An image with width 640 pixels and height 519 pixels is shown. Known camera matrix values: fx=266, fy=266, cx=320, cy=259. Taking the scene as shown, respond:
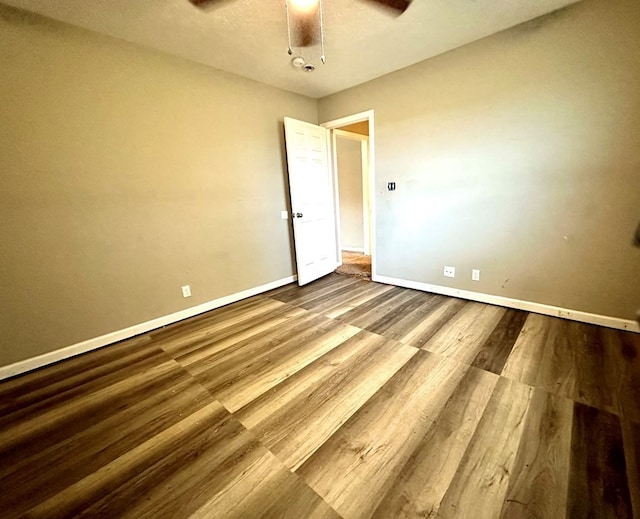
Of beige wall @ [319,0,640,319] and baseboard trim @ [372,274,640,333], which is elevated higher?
beige wall @ [319,0,640,319]

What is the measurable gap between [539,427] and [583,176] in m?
2.06

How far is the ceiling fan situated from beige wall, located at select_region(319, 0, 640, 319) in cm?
122

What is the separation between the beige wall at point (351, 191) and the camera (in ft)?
18.2

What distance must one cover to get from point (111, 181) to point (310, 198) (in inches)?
86.7

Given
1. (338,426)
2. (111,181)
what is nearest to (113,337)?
(111,181)

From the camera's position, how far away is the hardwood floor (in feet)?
3.56

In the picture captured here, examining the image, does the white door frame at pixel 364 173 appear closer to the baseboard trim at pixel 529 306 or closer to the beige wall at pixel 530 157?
the beige wall at pixel 530 157

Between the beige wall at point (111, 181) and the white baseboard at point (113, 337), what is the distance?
0.06m

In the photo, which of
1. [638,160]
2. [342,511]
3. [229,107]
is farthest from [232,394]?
[638,160]

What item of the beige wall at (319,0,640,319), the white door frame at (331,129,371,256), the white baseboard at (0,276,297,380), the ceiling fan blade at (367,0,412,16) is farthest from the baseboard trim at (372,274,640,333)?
the ceiling fan blade at (367,0,412,16)

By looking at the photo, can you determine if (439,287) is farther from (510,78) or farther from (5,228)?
(5,228)

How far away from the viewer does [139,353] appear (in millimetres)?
2254

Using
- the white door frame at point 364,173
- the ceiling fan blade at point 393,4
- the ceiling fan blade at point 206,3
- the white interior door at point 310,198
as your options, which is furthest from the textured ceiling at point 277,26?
the white door frame at point 364,173

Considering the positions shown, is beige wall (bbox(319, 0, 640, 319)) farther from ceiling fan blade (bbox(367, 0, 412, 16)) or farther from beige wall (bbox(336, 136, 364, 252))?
beige wall (bbox(336, 136, 364, 252))
